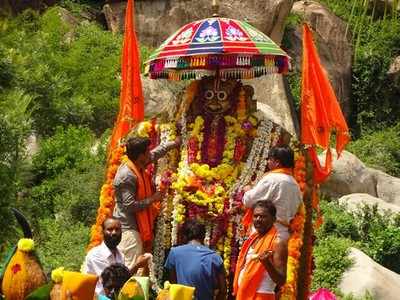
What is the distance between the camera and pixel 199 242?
6.61m

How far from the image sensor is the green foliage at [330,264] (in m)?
11.4

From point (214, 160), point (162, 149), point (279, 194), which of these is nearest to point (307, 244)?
point (279, 194)

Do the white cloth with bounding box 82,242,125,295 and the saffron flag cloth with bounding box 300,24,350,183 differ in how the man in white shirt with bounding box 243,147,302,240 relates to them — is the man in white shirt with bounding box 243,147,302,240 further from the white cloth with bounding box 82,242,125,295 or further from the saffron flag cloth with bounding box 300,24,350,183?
the white cloth with bounding box 82,242,125,295

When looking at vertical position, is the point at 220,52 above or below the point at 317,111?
above

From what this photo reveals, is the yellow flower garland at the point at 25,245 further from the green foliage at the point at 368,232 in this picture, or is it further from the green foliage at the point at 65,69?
the green foliage at the point at 65,69

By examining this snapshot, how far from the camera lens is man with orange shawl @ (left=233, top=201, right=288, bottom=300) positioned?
6.39 metres

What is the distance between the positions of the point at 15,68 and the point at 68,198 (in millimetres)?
2565

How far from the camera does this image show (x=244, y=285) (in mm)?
6801

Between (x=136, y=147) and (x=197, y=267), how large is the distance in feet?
6.40

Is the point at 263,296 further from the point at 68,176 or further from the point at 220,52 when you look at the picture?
the point at 68,176

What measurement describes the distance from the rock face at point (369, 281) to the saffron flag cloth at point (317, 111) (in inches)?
97.2

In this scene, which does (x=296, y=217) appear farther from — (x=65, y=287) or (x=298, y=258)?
(x=65, y=287)

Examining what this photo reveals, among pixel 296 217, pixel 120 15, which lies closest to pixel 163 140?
pixel 296 217

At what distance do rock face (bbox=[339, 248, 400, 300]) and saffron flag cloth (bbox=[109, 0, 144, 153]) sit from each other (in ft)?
12.2
